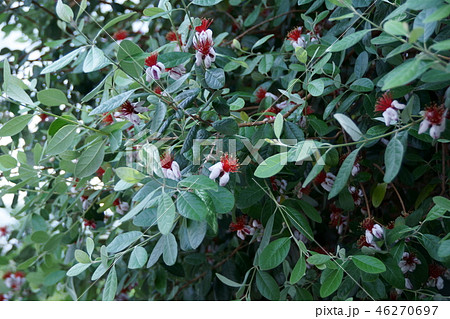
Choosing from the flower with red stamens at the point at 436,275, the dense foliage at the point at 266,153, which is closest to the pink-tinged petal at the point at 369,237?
the dense foliage at the point at 266,153

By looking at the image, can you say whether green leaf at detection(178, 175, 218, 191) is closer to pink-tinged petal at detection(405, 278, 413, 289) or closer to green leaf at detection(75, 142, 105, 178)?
green leaf at detection(75, 142, 105, 178)

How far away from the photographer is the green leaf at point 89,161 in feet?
2.56

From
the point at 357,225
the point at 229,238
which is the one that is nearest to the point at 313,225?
the point at 357,225

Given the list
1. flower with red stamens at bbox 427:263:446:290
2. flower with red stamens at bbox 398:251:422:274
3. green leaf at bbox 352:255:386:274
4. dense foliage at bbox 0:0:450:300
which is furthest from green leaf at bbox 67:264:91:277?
flower with red stamens at bbox 427:263:446:290

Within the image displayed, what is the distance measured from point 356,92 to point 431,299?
0.43 metres

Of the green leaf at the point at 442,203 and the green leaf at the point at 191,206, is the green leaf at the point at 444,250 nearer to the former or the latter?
the green leaf at the point at 442,203

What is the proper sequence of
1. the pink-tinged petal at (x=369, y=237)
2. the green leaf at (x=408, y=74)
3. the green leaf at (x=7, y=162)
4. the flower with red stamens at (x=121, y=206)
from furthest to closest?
1. the flower with red stamens at (x=121, y=206)
2. the green leaf at (x=7, y=162)
3. the pink-tinged petal at (x=369, y=237)
4. the green leaf at (x=408, y=74)

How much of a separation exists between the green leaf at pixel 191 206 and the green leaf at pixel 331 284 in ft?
0.85

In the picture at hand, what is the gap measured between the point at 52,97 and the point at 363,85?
536 mm

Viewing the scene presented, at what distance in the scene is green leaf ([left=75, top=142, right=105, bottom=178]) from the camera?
78 centimetres

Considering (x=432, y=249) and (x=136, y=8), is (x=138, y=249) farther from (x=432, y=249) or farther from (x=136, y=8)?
(x=136, y=8)

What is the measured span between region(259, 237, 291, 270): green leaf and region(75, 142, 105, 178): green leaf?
1.06ft

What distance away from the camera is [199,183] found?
688mm

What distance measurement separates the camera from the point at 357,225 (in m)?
1.00
